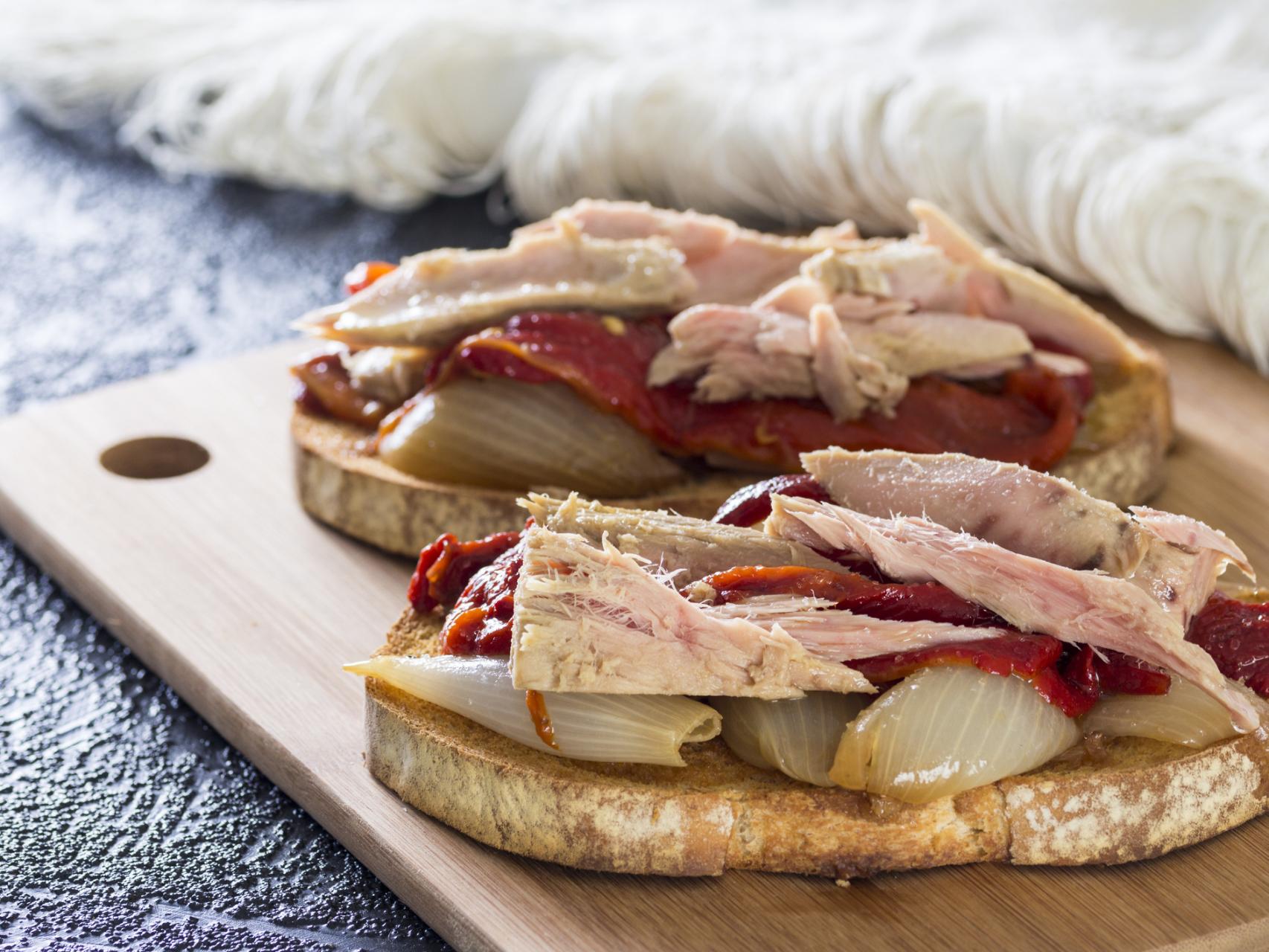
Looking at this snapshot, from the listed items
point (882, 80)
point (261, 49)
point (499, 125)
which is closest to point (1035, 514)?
point (882, 80)

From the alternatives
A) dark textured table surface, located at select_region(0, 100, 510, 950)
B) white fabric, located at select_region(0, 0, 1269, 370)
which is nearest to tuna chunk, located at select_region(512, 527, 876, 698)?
dark textured table surface, located at select_region(0, 100, 510, 950)

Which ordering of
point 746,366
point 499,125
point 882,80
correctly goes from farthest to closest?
point 499,125
point 882,80
point 746,366

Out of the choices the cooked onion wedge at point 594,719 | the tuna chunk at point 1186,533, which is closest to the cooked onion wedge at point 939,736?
the cooked onion wedge at point 594,719

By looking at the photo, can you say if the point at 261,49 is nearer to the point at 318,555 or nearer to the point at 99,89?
the point at 99,89

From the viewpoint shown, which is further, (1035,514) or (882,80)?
(882,80)

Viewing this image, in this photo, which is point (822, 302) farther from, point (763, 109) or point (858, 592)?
point (763, 109)

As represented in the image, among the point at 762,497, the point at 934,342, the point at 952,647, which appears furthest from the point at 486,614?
the point at 934,342

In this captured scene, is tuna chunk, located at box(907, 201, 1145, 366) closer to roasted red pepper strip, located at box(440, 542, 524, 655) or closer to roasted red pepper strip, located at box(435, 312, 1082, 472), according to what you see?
roasted red pepper strip, located at box(435, 312, 1082, 472)
